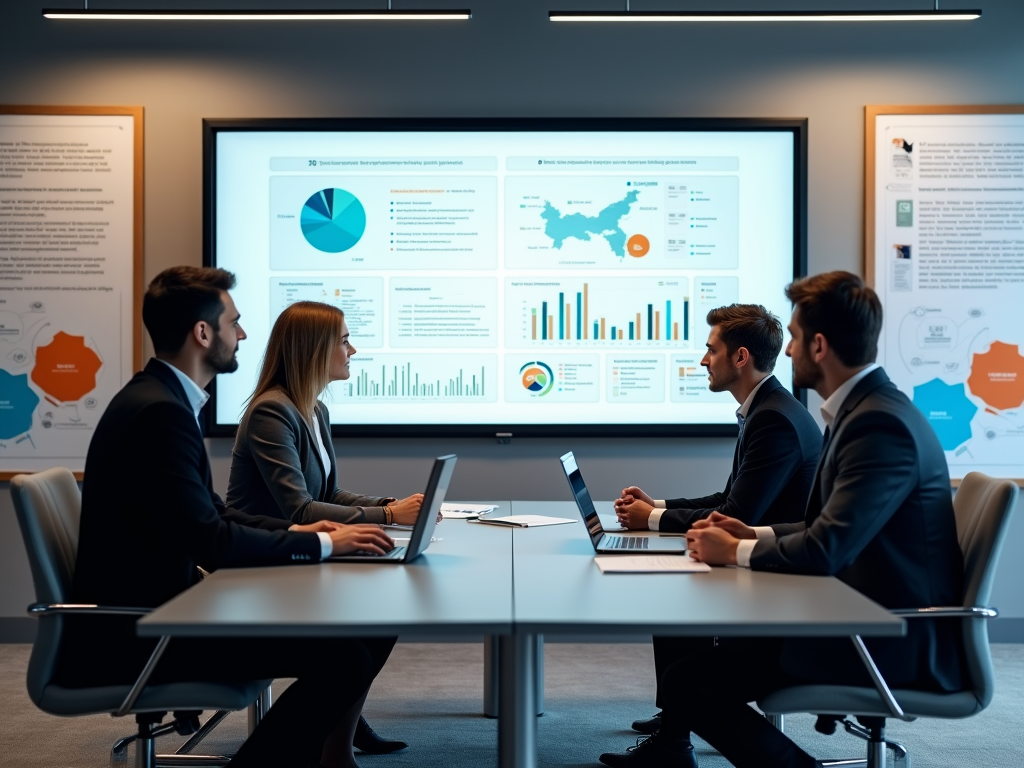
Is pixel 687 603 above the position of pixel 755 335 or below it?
below

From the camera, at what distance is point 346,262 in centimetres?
476

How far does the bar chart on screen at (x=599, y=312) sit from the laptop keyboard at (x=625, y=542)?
6.34 feet

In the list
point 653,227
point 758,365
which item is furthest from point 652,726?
point 653,227

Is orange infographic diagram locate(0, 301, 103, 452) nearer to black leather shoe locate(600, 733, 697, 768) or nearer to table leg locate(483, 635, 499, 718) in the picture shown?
table leg locate(483, 635, 499, 718)

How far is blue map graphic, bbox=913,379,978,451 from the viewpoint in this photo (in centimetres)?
475

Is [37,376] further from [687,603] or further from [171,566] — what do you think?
[687,603]

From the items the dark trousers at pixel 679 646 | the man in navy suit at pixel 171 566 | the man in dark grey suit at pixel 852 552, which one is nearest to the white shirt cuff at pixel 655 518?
the dark trousers at pixel 679 646

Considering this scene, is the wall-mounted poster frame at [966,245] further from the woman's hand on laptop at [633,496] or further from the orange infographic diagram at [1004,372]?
the woman's hand on laptop at [633,496]

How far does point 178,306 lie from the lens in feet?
8.33

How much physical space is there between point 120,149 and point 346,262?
1225 millimetres

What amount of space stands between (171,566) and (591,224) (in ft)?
9.77

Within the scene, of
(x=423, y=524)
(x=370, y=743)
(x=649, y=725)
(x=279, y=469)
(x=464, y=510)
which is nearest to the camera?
→ (x=423, y=524)

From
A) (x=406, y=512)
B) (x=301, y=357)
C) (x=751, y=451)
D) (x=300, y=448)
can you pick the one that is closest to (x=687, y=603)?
(x=751, y=451)

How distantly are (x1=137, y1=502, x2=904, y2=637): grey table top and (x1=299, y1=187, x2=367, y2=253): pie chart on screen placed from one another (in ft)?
8.31
